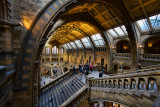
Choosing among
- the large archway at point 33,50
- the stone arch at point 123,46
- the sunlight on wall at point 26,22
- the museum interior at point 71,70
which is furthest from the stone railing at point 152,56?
the sunlight on wall at point 26,22

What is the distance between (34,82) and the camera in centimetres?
475

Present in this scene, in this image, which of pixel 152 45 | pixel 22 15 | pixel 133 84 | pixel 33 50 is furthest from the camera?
pixel 152 45

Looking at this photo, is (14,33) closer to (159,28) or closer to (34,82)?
(34,82)

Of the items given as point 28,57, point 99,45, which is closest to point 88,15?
point 99,45

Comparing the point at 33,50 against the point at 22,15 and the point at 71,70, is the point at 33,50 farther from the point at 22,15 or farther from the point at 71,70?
the point at 71,70

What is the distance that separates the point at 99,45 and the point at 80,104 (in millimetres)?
14862

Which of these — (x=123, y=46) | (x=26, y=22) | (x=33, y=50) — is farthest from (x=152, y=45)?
(x=26, y=22)

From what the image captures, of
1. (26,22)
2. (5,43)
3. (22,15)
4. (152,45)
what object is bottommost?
(5,43)

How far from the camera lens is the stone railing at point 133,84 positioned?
305 cm

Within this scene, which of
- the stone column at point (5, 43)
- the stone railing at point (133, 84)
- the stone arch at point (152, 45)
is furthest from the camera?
the stone arch at point (152, 45)

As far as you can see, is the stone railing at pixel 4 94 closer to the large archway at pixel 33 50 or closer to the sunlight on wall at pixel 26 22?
the large archway at pixel 33 50

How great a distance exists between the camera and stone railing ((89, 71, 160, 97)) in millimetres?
3053

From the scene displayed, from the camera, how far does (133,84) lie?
12.9 feet

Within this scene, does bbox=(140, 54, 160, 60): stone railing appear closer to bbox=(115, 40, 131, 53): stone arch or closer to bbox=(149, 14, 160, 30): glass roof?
bbox=(149, 14, 160, 30): glass roof
